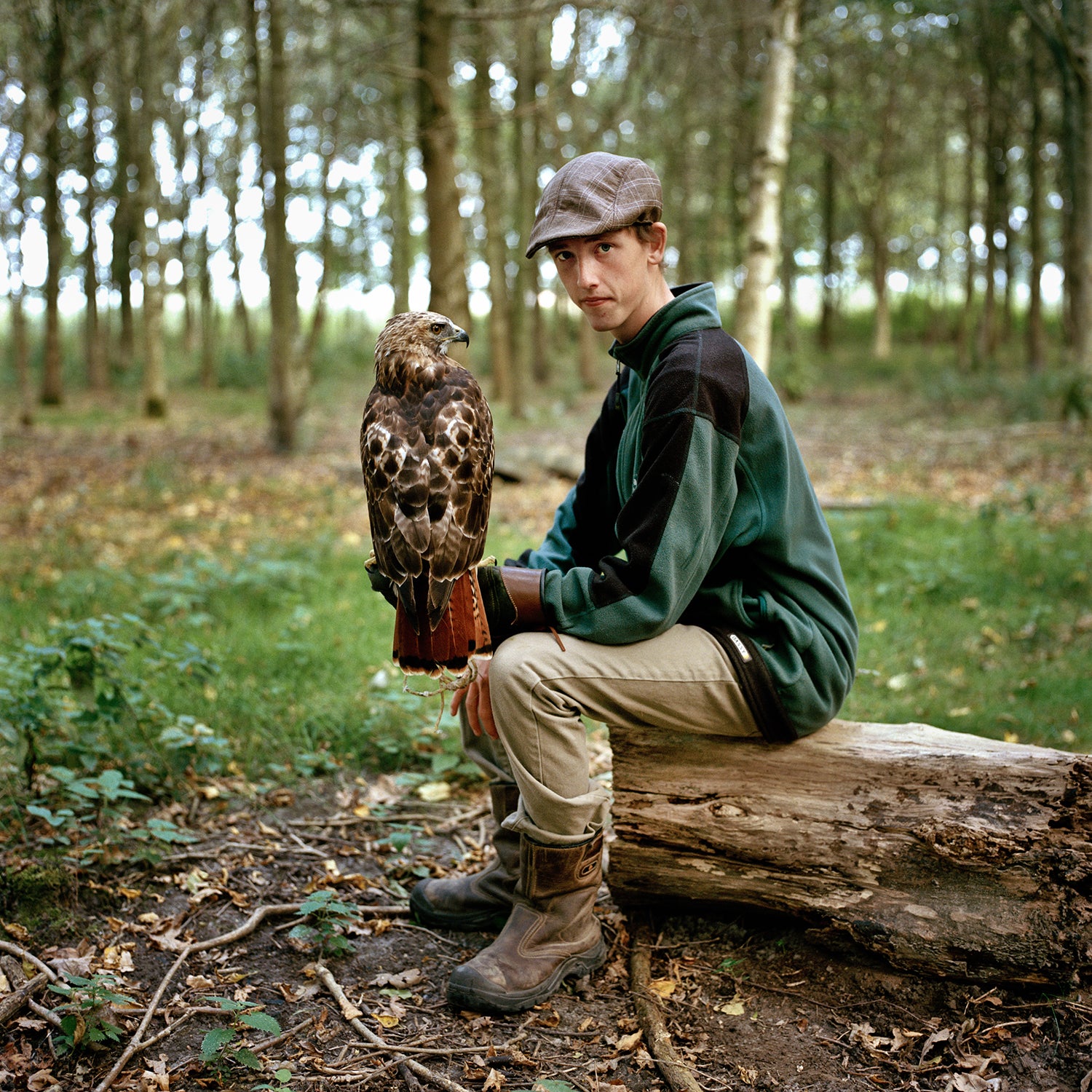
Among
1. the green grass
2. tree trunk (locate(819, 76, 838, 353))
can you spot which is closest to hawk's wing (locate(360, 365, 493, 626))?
the green grass

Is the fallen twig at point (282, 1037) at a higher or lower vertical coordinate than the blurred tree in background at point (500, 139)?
lower

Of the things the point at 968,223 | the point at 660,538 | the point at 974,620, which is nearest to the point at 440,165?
the point at 974,620

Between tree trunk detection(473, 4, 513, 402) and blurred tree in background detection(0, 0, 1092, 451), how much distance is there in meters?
0.06

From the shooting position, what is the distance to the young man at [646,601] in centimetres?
278

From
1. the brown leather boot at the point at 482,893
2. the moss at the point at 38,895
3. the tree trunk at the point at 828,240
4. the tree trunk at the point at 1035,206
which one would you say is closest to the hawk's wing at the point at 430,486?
the brown leather boot at the point at 482,893

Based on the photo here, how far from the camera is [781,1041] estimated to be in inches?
111

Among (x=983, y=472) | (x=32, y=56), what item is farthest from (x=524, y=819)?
(x=32, y=56)

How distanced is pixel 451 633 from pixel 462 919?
1.25 m

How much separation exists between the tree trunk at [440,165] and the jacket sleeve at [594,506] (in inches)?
205

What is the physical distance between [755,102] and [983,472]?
650 centimetres

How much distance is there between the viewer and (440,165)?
338 inches

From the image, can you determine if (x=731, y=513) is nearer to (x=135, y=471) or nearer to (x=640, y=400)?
(x=640, y=400)

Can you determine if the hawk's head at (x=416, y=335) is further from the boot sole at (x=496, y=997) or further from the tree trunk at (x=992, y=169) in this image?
the tree trunk at (x=992, y=169)

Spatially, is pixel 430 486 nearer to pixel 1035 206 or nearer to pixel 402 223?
pixel 402 223
